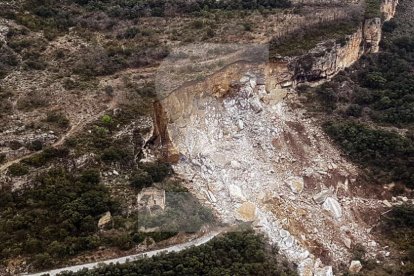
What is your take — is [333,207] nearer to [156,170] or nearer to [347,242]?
[347,242]

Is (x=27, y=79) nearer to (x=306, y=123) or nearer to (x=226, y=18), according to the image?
(x=226, y=18)

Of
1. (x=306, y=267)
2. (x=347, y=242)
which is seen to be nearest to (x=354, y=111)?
(x=347, y=242)

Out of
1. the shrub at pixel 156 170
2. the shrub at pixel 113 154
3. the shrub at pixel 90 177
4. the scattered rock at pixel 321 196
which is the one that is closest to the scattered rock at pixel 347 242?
the scattered rock at pixel 321 196

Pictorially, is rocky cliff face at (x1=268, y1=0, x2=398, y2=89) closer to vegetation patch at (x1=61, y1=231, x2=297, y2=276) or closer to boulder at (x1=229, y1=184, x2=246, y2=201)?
boulder at (x1=229, y1=184, x2=246, y2=201)

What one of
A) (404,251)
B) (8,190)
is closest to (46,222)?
(8,190)

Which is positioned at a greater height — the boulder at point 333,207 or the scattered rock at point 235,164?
the scattered rock at point 235,164

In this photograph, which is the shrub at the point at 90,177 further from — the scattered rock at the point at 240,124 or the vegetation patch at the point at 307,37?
the vegetation patch at the point at 307,37

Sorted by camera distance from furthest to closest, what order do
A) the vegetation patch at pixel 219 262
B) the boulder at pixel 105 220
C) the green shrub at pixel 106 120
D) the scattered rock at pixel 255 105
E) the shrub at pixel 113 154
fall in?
the scattered rock at pixel 255 105
the green shrub at pixel 106 120
the shrub at pixel 113 154
the boulder at pixel 105 220
the vegetation patch at pixel 219 262
